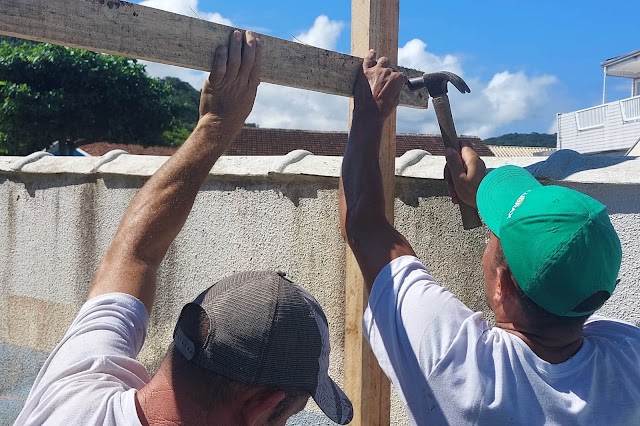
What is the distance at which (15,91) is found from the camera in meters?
15.6

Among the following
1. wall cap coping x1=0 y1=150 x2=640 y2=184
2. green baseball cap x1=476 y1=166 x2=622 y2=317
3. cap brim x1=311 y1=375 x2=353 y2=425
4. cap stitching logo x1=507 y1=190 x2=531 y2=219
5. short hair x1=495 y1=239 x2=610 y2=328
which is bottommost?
cap brim x1=311 y1=375 x2=353 y2=425

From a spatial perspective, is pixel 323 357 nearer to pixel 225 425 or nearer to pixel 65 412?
pixel 225 425

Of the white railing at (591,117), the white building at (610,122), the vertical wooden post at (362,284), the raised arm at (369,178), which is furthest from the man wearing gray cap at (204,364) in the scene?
the white railing at (591,117)

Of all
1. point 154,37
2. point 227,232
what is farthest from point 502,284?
point 227,232

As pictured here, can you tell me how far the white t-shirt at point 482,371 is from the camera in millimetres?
1395

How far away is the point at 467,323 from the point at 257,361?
510mm

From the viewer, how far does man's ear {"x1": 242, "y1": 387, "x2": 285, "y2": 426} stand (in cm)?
123

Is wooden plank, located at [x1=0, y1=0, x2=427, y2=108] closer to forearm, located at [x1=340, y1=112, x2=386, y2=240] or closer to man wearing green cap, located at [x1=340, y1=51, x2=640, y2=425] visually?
forearm, located at [x1=340, y1=112, x2=386, y2=240]

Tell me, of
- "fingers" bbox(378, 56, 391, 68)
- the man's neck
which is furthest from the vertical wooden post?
the man's neck

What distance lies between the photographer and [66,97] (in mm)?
16297

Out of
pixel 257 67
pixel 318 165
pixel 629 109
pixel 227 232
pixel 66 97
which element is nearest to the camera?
pixel 257 67

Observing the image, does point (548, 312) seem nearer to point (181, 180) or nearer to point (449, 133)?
→ point (449, 133)

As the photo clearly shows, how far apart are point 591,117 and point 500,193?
23151 mm

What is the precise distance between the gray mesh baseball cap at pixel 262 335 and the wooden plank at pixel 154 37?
0.76m
